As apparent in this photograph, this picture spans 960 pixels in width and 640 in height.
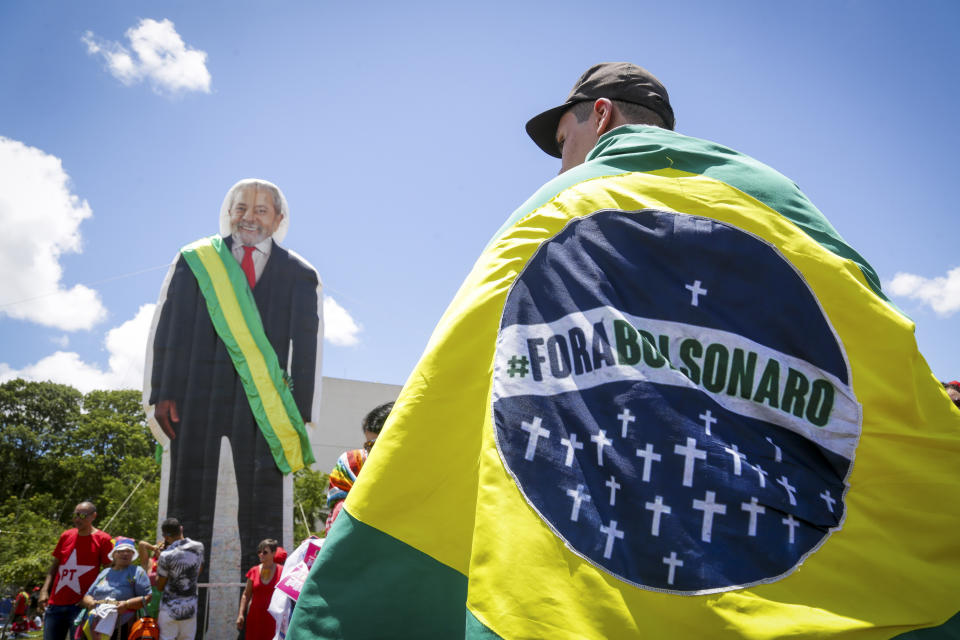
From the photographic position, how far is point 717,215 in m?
1.07

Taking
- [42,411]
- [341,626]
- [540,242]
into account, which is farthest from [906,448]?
[42,411]

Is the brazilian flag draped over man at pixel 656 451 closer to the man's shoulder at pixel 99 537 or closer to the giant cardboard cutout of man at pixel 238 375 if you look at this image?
the man's shoulder at pixel 99 537

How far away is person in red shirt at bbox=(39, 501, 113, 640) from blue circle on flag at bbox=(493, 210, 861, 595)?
21.0 feet

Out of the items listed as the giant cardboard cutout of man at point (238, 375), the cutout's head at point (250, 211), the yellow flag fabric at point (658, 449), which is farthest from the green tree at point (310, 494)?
the yellow flag fabric at point (658, 449)

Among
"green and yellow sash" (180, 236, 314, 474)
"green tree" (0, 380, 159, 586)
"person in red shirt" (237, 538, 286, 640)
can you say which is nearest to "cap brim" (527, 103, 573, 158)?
"person in red shirt" (237, 538, 286, 640)

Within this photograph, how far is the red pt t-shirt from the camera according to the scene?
6.01m

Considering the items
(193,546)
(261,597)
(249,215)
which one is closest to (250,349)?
(249,215)

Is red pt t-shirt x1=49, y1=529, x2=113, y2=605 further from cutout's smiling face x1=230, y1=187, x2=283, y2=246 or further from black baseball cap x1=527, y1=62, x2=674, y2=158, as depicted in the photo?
black baseball cap x1=527, y1=62, x2=674, y2=158

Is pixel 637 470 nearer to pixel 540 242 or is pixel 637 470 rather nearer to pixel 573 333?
pixel 573 333

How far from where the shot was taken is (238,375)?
7797mm

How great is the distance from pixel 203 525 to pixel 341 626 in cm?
715

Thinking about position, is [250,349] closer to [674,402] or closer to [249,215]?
[249,215]

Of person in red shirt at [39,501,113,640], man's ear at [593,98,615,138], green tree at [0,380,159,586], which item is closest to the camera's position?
man's ear at [593,98,615,138]

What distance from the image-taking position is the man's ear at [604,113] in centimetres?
148
